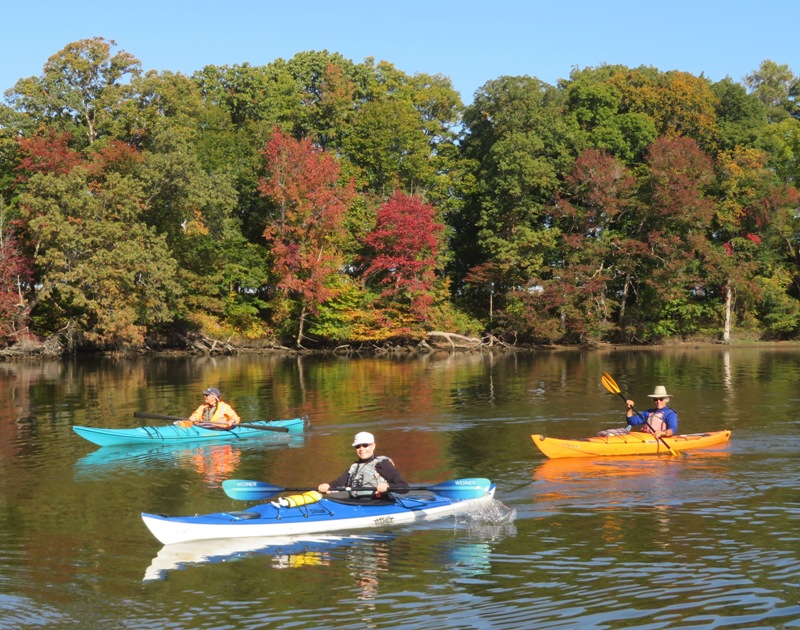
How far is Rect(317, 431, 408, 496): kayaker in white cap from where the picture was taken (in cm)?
1258

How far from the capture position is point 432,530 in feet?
41.1

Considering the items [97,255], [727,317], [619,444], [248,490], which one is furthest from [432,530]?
[727,317]

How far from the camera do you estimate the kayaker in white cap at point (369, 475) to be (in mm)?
12578

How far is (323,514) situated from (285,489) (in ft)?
3.16

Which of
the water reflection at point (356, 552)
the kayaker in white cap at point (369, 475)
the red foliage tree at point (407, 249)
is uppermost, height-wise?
the red foliage tree at point (407, 249)

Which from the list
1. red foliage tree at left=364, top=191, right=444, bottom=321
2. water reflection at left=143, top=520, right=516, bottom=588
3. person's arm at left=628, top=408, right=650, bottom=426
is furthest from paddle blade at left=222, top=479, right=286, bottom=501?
red foliage tree at left=364, top=191, right=444, bottom=321

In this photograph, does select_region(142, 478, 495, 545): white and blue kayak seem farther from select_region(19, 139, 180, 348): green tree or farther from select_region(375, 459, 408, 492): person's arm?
select_region(19, 139, 180, 348): green tree

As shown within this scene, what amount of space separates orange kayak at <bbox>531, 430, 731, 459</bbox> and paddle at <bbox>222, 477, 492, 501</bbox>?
3876 millimetres

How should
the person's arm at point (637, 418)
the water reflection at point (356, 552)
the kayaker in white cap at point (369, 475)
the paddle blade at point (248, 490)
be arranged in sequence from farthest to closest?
the person's arm at point (637, 418) → the paddle blade at point (248, 490) → the kayaker in white cap at point (369, 475) → the water reflection at point (356, 552)

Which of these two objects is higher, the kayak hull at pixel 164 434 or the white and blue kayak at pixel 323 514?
the kayak hull at pixel 164 434

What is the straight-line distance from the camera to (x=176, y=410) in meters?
24.2

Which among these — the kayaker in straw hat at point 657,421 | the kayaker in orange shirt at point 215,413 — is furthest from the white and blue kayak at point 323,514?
the kayaker in orange shirt at point 215,413

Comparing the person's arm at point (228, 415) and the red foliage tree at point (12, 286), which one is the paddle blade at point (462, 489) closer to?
the person's arm at point (228, 415)

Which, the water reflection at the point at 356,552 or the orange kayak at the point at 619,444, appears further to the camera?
the orange kayak at the point at 619,444
